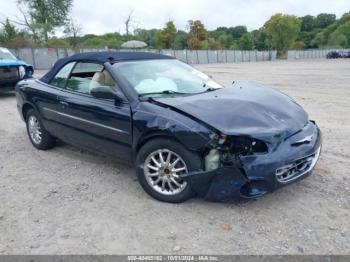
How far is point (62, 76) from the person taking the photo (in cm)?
498

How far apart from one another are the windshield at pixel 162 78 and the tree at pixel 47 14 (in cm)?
4283

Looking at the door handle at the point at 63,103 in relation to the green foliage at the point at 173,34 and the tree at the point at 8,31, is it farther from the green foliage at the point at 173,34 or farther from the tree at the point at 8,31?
the tree at the point at 8,31

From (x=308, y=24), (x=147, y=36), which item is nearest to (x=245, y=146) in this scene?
(x=147, y=36)

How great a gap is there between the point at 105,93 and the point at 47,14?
150ft

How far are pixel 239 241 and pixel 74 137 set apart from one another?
265cm

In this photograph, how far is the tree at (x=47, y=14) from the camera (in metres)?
43.4

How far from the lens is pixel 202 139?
3256 mm

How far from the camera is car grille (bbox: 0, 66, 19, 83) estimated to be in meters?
10.5

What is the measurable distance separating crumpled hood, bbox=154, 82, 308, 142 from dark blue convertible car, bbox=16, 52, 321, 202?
0.01 m

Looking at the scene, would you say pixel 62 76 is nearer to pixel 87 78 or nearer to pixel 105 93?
pixel 87 78

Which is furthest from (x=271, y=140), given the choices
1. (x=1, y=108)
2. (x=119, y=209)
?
(x=1, y=108)

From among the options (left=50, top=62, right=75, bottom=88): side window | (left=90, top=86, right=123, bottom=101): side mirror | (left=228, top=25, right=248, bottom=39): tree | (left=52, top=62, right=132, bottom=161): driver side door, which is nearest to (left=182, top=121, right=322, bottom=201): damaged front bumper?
(left=52, top=62, right=132, bottom=161): driver side door

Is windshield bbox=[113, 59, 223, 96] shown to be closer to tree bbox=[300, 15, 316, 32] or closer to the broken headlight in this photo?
the broken headlight

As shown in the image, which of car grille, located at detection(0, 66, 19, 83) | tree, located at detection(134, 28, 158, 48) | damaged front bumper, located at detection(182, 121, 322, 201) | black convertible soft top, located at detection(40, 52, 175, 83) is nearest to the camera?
damaged front bumper, located at detection(182, 121, 322, 201)
